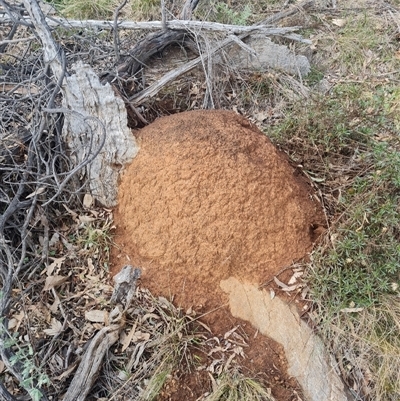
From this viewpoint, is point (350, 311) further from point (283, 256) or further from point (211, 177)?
point (211, 177)

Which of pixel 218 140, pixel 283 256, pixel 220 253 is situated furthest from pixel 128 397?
pixel 218 140

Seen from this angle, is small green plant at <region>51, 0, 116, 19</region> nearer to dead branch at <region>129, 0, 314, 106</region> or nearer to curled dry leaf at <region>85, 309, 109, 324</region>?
dead branch at <region>129, 0, 314, 106</region>

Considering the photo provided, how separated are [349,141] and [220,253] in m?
1.11

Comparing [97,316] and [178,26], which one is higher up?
[178,26]

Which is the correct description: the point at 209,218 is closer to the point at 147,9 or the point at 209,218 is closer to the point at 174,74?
the point at 174,74

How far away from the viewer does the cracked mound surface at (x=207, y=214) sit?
241 centimetres

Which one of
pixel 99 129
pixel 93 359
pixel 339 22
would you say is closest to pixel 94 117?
pixel 99 129

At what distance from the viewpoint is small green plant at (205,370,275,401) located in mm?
2094

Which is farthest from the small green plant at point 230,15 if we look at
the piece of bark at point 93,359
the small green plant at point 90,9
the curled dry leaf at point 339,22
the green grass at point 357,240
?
the piece of bark at point 93,359

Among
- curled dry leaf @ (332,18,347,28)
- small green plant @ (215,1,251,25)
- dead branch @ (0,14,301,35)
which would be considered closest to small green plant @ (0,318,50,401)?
dead branch @ (0,14,301,35)

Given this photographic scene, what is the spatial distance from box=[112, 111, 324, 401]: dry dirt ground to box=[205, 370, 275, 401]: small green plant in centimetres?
24

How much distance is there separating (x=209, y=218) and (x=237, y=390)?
0.84m

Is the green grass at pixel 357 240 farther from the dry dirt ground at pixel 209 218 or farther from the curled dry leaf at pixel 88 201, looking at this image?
the curled dry leaf at pixel 88 201

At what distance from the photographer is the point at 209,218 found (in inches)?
94.9
